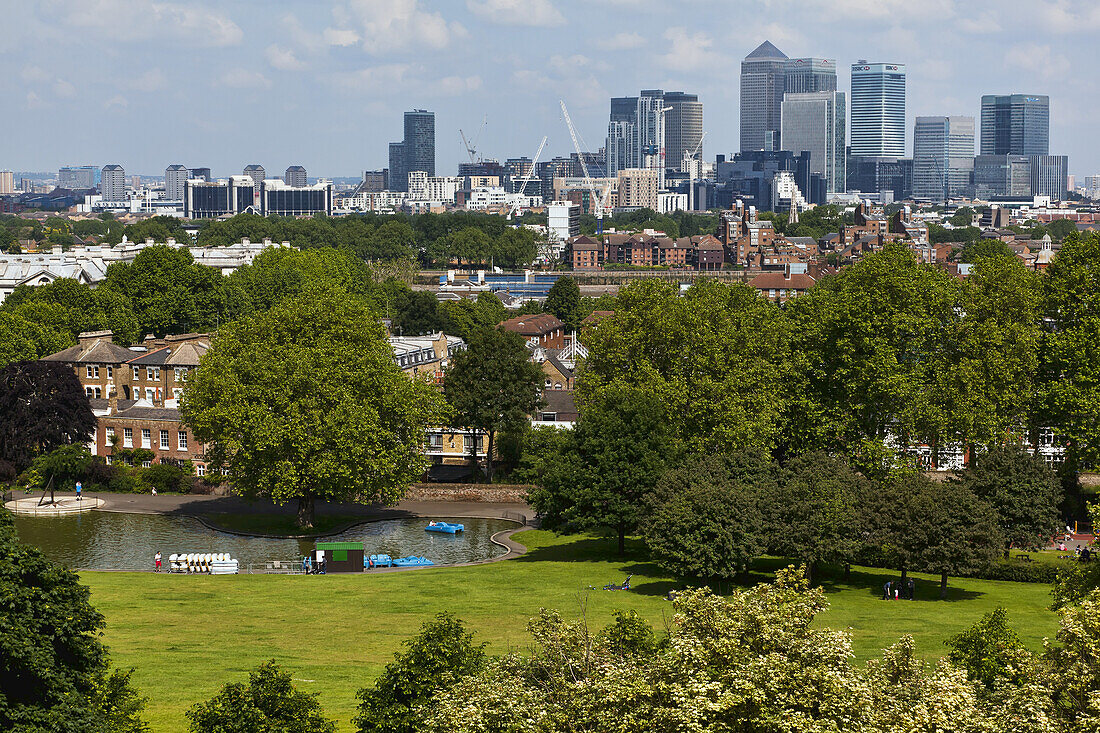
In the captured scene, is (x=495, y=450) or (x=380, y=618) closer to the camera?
(x=380, y=618)

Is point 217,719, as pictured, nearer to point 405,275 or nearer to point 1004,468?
point 1004,468

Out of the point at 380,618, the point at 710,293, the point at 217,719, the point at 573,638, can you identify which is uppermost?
the point at 710,293

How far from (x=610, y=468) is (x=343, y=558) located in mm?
11047

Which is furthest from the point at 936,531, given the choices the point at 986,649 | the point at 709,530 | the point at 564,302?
the point at 564,302

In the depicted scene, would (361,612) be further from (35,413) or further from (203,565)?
(35,413)

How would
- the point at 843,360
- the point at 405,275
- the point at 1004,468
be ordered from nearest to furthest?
1. the point at 1004,468
2. the point at 843,360
3. the point at 405,275

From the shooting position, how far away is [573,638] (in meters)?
23.0

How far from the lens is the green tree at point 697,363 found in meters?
54.0

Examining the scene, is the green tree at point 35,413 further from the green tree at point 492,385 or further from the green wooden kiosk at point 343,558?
the green wooden kiosk at point 343,558

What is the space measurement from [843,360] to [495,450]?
21.0 metres

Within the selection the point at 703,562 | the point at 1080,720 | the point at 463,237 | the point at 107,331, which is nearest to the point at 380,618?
the point at 703,562

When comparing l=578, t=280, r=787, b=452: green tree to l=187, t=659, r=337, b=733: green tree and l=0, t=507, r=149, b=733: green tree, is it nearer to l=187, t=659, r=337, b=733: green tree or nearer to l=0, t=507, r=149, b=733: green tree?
l=187, t=659, r=337, b=733: green tree

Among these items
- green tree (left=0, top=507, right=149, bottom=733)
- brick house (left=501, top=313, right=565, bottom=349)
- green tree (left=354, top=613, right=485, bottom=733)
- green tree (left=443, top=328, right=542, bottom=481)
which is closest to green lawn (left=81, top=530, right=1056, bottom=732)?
green tree (left=0, top=507, right=149, bottom=733)

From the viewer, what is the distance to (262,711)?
2311cm
